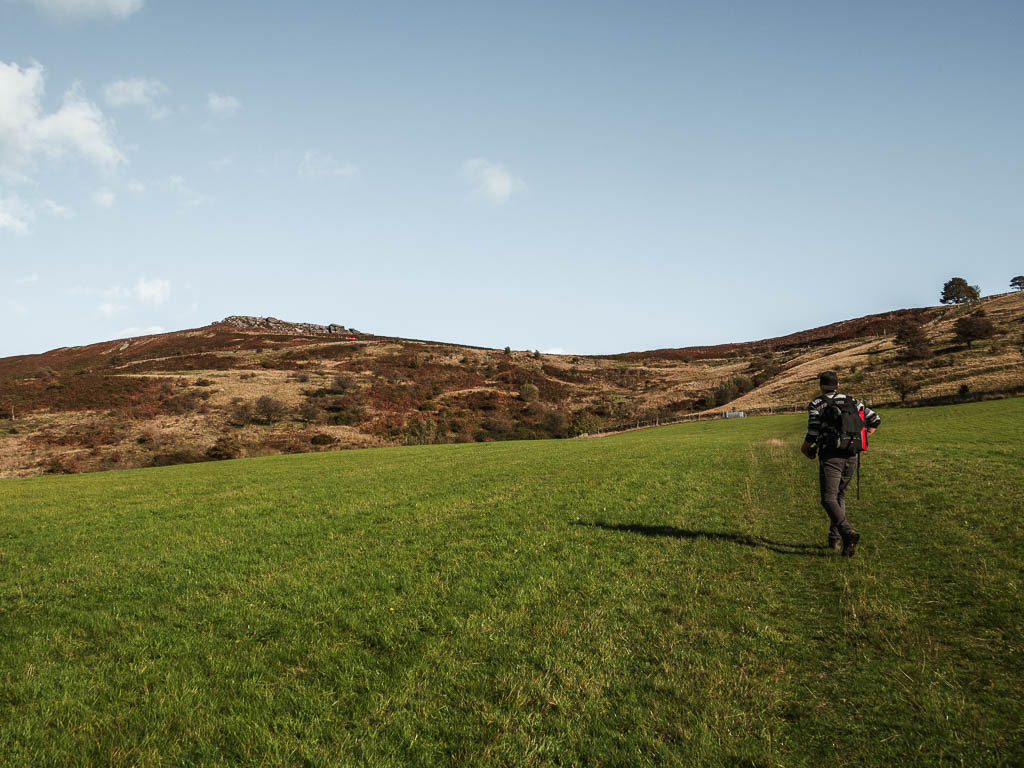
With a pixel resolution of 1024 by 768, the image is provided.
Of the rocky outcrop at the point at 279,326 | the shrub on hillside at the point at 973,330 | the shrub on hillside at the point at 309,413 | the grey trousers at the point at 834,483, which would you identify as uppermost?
the rocky outcrop at the point at 279,326

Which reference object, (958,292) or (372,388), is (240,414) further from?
(958,292)

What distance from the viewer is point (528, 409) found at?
68375 mm

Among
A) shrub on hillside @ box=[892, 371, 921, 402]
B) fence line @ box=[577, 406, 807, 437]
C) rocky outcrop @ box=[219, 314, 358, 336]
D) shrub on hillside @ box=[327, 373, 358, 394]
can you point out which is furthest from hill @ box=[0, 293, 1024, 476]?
rocky outcrop @ box=[219, 314, 358, 336]

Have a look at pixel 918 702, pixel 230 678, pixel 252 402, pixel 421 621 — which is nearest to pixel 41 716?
pixel 230 678

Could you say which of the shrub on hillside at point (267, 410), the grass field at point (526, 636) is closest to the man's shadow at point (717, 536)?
the grass field at point (526, 636)

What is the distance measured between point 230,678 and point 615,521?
909cm

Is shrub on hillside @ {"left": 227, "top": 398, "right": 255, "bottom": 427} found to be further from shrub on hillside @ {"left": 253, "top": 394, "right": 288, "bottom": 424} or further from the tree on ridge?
the tree on ridge

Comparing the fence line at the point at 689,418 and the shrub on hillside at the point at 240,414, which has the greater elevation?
the shrub on hillside at the point at 240,414

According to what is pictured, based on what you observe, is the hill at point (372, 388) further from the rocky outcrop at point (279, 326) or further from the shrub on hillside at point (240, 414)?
the rocky outcrop at point (279, 326)

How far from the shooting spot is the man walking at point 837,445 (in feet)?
32.9

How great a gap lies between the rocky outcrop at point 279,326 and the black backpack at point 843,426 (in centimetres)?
12334

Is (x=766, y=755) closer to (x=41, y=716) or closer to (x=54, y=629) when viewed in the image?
(x=41, y=716)

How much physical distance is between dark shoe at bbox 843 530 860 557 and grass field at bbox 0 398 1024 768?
6.8 inches

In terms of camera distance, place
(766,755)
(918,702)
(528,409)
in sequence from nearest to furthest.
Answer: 1. (766,755)
2. (918,702)
3. (528,409)
